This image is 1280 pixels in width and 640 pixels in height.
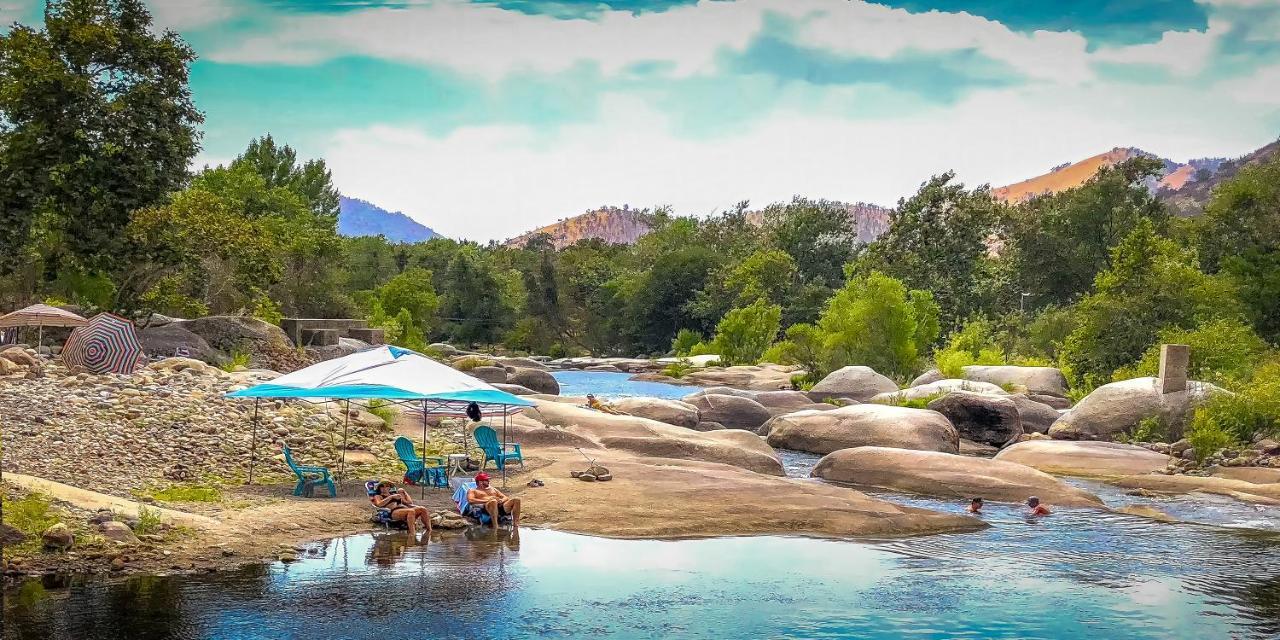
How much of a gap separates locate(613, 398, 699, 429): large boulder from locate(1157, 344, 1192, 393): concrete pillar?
12900 millimetres

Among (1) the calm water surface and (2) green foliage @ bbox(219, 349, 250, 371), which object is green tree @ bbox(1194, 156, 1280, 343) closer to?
(1) the calm water surface

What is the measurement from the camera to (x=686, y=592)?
1348 centimetres

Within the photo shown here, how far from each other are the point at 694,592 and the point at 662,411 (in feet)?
63.7

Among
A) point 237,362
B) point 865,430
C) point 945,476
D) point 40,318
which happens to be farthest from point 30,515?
point 237,362

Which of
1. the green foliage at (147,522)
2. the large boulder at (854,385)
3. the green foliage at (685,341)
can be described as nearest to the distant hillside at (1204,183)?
the green foliage at (685,341)

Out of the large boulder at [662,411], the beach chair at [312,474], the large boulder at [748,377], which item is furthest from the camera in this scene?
the large boulder at [748,377]

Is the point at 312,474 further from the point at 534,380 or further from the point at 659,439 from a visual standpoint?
the point at 534,380

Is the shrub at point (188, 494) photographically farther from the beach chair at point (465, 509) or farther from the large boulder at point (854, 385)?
the large boulder at point (854, 385)

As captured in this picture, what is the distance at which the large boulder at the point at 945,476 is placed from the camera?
71.1ft

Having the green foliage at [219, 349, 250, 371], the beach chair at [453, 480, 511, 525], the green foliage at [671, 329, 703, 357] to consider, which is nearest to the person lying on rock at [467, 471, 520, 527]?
the beach chair at [453, 480, 511, 525]

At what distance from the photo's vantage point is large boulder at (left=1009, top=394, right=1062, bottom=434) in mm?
34125

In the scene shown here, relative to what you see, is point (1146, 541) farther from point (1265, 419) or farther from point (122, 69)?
point (122, 69)

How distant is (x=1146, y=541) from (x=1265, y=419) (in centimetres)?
1150

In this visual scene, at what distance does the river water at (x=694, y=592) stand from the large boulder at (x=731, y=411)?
17.7 m
